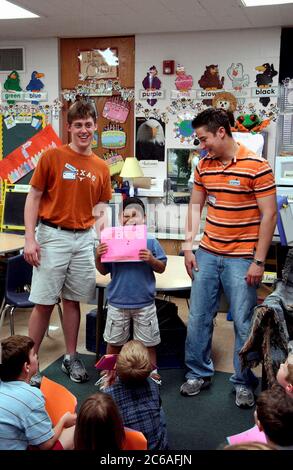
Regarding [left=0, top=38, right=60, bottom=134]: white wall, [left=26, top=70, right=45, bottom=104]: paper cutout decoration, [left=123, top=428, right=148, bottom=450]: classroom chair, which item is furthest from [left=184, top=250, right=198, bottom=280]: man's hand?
[left=26, top=70, right=45, bottom=104]: paper cutout decoration

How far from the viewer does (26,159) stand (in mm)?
5652

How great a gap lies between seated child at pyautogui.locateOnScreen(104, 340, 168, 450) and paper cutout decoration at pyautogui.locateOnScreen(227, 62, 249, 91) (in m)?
3.64

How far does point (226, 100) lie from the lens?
4.95m

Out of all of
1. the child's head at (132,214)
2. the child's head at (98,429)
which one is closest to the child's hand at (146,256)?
the child's head at (132,214)

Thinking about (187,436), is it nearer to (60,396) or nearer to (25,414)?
(60,396)

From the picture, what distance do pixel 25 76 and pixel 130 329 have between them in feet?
12.5

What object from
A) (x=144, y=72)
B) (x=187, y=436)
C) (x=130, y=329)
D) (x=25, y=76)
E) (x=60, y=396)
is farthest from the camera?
(x=25, y=76)

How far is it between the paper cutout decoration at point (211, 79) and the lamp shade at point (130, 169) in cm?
105

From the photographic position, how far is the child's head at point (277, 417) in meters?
1.43

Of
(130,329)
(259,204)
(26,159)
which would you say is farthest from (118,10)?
(130,329)

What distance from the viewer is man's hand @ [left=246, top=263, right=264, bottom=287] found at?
2578 mm

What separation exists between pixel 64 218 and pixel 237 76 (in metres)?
2.88

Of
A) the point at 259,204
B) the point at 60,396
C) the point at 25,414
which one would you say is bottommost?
the point at 60,396

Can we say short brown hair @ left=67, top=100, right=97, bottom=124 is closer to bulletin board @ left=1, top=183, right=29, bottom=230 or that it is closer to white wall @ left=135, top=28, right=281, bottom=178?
bulletin board @ left=1, top=183, right=29, bottom=230
